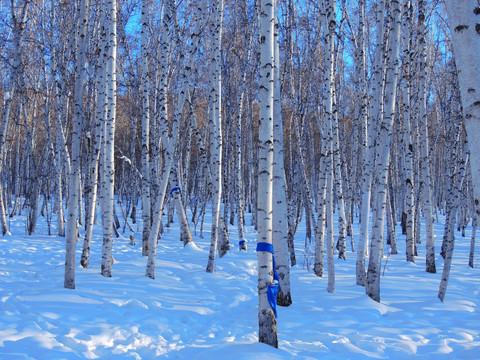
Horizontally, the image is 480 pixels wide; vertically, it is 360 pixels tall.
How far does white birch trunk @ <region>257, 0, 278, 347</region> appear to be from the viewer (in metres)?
3.57

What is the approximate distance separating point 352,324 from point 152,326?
7.97 feet

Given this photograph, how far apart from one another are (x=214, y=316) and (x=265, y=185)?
87.9 inches

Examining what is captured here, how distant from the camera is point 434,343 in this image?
4.00m

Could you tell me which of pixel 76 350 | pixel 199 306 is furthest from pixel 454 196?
pixel 76 350

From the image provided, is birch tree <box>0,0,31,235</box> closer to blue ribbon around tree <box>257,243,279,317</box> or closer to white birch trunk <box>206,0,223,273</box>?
white birch trunk <box>206,0,223,273</box>

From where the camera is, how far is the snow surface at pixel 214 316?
359 cm

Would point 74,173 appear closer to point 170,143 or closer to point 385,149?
point 170,143

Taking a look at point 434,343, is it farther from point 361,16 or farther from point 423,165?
point 361,16

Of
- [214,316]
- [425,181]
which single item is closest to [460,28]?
[214,316]

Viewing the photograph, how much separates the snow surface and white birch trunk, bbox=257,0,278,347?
23 cm

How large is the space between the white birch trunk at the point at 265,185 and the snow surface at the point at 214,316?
234 millimetres

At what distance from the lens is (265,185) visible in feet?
12.3

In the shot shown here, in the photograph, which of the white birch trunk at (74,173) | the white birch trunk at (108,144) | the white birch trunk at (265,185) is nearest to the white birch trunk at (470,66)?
the white birch trunk at (265,185)

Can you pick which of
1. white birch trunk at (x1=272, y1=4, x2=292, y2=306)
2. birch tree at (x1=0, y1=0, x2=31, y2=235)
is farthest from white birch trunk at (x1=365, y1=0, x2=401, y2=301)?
birch tree at (x1=0, y1=0, x2=31, y2=235)
